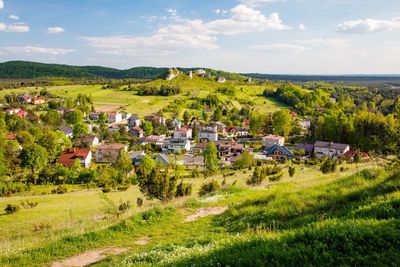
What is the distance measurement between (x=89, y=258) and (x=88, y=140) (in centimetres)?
6687

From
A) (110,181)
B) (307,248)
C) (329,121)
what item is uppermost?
(307,248)

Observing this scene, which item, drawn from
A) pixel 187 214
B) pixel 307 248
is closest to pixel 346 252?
pixel 307 248

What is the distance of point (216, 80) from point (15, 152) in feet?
467

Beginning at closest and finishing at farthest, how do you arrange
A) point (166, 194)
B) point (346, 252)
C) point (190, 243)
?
point (346, 252) < point (190, 243) < point (166, 194)

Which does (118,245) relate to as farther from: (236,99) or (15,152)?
(236,99)

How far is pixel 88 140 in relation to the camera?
236 feet

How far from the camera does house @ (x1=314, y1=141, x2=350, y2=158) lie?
195 ft

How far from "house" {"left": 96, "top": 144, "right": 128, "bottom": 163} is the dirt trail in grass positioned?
53.7m

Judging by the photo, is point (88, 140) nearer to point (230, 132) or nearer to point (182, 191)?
point (230, 132)

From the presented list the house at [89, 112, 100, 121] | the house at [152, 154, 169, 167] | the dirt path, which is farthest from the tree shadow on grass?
the house at [89, 112, 100, 121]

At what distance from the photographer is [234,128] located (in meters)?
89.9

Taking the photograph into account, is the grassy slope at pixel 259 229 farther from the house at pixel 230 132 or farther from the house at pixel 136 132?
the house at pixel 230 132

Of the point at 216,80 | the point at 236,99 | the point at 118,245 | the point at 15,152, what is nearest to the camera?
the point at 118,245

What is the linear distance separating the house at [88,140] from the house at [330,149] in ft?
154
